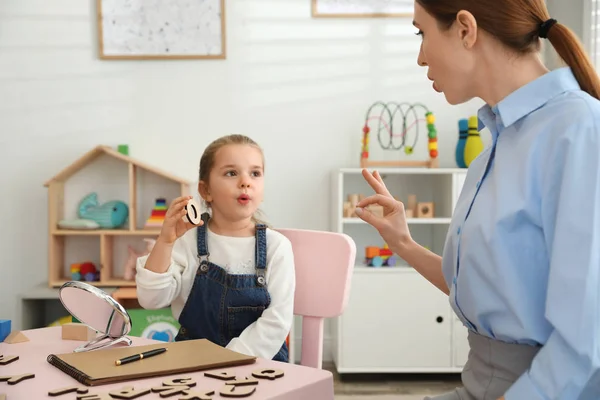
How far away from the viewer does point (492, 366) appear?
1.17m

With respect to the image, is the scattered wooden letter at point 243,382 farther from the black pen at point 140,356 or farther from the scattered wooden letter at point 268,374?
the black pen at point 140,356

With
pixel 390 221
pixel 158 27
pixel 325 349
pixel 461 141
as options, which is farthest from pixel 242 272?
Answer: pixel 158 27

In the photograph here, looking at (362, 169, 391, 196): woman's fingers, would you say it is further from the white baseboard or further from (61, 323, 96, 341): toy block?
the white baseboard

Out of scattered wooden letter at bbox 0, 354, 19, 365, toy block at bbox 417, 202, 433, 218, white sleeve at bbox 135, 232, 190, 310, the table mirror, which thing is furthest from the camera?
toy block at bbox 417, 202, 433, 218

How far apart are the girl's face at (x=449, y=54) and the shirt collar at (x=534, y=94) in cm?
9

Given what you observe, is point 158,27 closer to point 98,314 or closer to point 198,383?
point 98,314

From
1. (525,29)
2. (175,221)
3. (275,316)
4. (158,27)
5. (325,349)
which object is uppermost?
(158,27)

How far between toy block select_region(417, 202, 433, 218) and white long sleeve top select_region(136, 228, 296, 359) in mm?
1782

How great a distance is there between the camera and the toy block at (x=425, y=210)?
348 centimetres

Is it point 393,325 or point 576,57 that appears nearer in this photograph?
point 576,57

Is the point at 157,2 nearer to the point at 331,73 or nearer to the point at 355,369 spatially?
the point at 331,73

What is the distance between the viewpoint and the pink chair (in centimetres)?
170

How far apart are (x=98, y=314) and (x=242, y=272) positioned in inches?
22.0

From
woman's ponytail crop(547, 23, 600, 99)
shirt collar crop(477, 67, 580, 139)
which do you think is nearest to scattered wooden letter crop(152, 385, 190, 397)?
shirt collar crop(477, 67, 580, 139)
